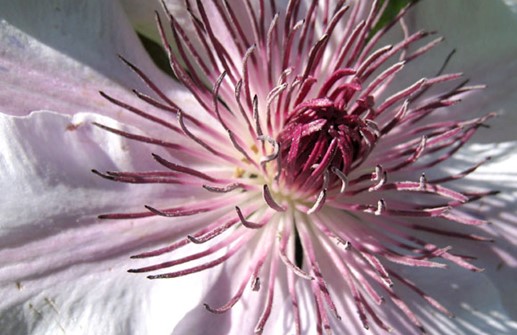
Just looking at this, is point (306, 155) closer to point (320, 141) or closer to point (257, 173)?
point (320, 141)

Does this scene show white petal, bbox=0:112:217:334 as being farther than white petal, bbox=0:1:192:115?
No

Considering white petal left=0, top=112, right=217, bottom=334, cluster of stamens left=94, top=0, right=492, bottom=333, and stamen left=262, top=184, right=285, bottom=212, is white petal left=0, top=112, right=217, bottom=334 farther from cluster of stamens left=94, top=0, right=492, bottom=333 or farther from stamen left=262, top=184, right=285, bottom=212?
stamen left=262, top=184, right=285, bottom=212

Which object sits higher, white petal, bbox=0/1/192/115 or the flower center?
white petal, bbox=0/1/192/115

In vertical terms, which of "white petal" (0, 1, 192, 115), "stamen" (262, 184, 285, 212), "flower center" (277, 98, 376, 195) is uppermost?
"white petal" (0, 1, 192, 115)

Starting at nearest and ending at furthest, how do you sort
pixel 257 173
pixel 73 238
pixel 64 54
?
pixel 73 238, pixel 64 54, pixel 257 173

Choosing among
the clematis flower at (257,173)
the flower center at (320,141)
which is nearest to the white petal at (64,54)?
the clematis flower at (257,173)

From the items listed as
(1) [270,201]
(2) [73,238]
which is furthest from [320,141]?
(2) [73,238]

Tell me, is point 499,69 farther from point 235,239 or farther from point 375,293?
point 235,239

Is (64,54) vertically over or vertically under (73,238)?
over

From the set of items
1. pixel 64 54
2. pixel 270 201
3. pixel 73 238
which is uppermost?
pixel 64 54

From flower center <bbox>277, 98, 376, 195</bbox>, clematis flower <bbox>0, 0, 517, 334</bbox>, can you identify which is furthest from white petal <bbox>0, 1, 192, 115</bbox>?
flower center <bbox>277, 98, 376, 195</bbox>

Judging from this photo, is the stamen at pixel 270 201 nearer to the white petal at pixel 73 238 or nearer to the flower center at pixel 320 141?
the flower center at pixel 320 141
